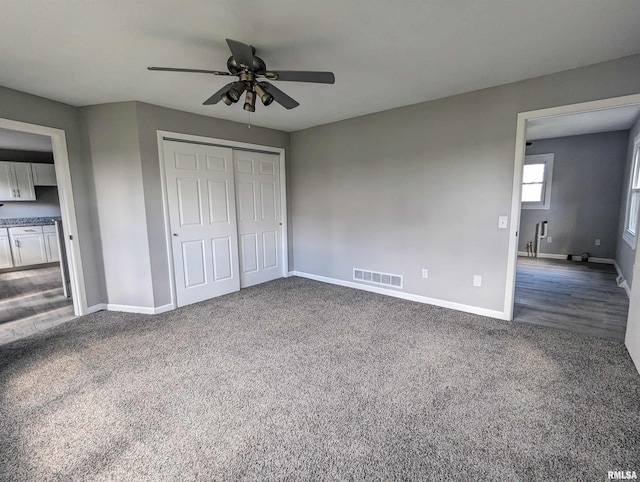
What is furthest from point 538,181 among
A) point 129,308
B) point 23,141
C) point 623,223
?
point 23,141

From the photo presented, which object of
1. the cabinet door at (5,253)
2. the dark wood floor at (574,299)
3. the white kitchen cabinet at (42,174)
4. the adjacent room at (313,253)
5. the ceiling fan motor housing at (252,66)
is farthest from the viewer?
the white kitchen cabinet at (42,174)

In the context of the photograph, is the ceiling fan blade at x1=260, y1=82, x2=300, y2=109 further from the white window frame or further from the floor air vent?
the white window frame

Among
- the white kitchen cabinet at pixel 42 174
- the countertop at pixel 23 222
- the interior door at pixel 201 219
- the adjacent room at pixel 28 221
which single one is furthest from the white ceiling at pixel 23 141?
the interior door at pixel 201 219

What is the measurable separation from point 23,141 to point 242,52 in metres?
5.65

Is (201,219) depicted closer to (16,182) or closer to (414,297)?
(414,297)

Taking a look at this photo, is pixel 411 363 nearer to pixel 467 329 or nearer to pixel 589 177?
pixel 467 329

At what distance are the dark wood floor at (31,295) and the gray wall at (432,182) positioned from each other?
3.66 m

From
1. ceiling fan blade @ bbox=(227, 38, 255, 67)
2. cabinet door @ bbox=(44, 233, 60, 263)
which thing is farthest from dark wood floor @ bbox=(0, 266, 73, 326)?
ceiling fan blade @ bbox=(227, 38, 255, 67)

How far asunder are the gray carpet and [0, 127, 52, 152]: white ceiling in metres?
3.32

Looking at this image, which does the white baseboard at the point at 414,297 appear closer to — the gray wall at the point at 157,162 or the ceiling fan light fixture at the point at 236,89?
the gray wall at the point at 157,162

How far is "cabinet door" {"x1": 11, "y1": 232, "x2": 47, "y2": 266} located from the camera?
227 inches

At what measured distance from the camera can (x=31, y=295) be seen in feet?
14.4

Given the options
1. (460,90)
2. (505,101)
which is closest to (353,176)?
(460,90)

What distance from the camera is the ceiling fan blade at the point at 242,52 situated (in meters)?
1.78
